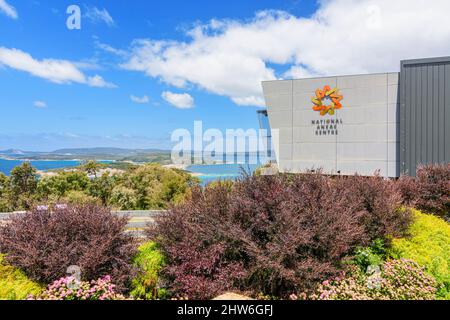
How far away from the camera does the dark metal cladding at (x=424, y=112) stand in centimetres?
1341

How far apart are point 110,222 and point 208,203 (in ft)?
5.47

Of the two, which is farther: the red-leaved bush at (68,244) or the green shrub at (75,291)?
the red-leaved bush at (68,244)

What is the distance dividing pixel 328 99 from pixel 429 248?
40.8ft

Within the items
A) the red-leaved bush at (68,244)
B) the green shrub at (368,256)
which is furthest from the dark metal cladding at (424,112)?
the red-leaved bush at (68,244)

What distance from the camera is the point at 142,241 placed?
536cm

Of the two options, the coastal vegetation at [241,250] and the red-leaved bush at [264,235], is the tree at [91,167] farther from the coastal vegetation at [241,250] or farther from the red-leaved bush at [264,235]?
the red-leaved bush at [264,235]

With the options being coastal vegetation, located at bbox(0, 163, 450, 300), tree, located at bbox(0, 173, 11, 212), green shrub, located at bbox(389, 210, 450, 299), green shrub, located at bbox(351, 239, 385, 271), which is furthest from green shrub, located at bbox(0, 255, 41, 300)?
tree, located at bbox(0, 173, 11, 212)

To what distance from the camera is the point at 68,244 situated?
4160 millimetres

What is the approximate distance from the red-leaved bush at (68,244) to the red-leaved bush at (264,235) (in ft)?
2.37

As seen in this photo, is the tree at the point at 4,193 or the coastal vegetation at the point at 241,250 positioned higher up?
the coastal vegetation at the point at 241,250

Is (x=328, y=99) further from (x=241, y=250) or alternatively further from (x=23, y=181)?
(x=23, y=181)

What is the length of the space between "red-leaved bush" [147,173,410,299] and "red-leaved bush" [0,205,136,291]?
0.72 m

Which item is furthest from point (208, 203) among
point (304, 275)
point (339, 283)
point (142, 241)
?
point (339, 283)
